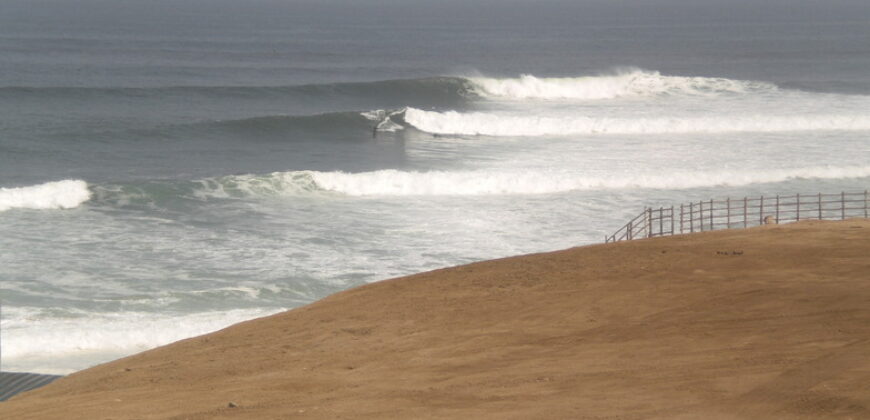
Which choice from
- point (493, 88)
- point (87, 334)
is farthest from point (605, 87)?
point (87, 334)

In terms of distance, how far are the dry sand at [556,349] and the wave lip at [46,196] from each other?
14.8m

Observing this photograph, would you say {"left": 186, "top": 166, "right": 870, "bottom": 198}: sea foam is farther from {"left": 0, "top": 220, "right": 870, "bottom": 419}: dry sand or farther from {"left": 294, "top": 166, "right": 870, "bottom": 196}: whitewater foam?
{"left": 0, "top": 220, "right": 870, "bottom": 419}: dry sand

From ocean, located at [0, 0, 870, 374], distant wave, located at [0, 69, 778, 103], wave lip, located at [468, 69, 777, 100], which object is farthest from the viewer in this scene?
wave lip, located at [468, 69, 777, 100]

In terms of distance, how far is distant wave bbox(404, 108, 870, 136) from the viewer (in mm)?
45906

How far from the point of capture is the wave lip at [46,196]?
2911 centimetres

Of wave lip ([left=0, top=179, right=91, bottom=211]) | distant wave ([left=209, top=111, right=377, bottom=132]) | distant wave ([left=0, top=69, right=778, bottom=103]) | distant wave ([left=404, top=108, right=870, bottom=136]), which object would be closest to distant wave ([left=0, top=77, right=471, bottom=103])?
distant wave ([left=0, top=69, right=778, bottom=103])

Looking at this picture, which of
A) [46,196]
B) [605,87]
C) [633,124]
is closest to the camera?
[46,196]

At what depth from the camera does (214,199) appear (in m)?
30.5

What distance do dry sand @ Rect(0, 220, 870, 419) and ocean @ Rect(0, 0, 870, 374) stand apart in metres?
4.39

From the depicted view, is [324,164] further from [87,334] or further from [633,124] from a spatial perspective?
[87,334]

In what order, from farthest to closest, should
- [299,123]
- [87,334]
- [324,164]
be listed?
[299,123] < [324,164] < [87,334]

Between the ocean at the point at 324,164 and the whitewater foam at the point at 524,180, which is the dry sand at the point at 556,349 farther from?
the whitewater foam at the point at 524,180

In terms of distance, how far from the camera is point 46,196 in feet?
97.0

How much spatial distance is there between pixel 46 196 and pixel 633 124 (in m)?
25.1
